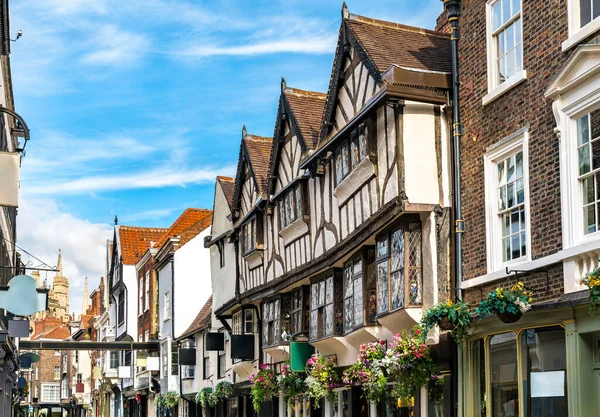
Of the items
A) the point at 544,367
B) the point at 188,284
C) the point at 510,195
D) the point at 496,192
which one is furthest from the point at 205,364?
the point at 544,367

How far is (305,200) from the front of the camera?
2050cm

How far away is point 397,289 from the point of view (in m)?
15.1

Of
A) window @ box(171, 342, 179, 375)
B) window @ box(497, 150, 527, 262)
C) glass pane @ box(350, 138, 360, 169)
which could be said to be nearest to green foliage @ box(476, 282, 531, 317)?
window @ box(497, 150, 527, 262)

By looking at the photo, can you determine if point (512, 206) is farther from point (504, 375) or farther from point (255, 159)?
point (255, 159)

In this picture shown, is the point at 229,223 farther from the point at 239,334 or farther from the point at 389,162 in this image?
the point at 389,162

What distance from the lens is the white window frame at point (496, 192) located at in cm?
1230

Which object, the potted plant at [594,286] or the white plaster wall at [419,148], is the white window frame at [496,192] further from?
the potted plant at [594,286]

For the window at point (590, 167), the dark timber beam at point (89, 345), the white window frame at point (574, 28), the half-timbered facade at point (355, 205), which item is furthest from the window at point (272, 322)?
the dark timber beam at point (89, 345)

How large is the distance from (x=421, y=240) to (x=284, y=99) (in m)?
8.36

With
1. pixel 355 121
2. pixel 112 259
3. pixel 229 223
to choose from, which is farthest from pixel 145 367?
pixel 355 121

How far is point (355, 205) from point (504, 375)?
546 centimetres

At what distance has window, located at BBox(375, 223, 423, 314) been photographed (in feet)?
48.3

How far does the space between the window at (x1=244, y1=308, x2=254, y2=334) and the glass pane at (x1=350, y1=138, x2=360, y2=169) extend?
9717mm

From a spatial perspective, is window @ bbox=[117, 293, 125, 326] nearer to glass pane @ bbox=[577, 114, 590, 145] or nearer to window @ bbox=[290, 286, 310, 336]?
window @ bbox=[290, 286, 310, 336]
